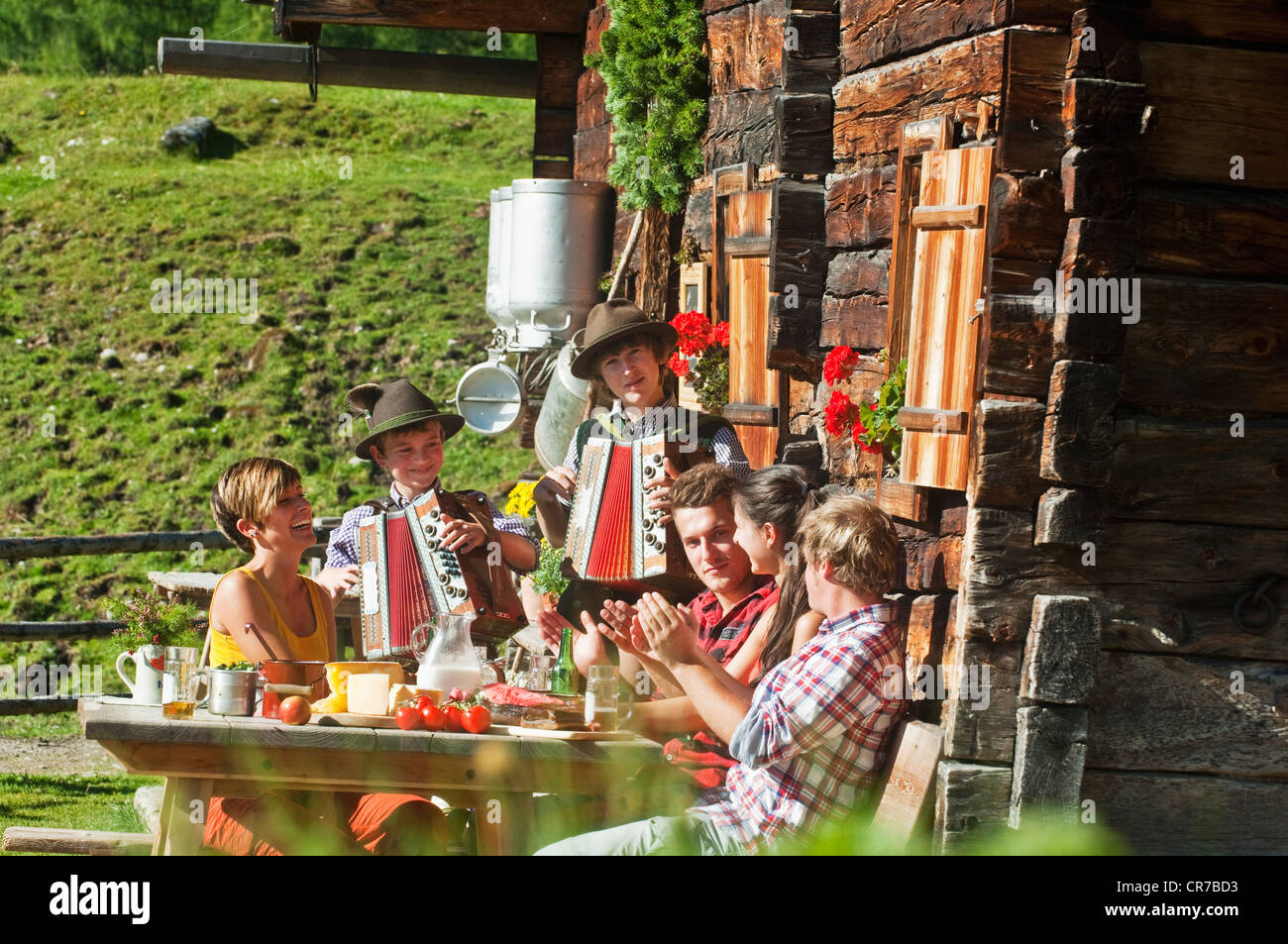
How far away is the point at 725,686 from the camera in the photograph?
13.7 ft

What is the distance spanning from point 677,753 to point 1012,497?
131 cm

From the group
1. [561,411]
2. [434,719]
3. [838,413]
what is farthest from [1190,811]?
[561,411]

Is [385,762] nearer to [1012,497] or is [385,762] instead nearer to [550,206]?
[1012,497]

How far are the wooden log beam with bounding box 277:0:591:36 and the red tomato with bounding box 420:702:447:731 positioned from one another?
256 inches

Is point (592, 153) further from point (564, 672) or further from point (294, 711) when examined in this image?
point (294, 711)

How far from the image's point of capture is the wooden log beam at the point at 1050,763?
4098 mm

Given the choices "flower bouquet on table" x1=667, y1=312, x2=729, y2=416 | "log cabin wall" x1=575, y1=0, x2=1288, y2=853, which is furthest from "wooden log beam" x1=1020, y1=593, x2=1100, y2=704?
"flower bouquet on table" x1=667, y1=312, x2=729, y2=416

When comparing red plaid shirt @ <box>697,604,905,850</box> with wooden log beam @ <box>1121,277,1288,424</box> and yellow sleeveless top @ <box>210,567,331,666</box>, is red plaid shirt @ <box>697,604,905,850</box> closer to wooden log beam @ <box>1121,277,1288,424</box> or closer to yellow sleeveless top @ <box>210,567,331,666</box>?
wooden log beam @ <box>1121,277,1288,424</box>

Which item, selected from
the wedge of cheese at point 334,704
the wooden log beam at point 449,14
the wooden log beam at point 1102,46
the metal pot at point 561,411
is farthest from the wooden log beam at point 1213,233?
the wooden log beam at point 449,14

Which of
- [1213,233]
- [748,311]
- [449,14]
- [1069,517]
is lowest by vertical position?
[1069,517]

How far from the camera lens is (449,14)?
963 centimetres

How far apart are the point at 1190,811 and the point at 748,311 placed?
10.1ft

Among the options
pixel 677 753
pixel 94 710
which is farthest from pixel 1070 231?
pixel 94 710

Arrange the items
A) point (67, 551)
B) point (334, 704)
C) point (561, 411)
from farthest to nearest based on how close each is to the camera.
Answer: point (67, 551), point (561, 411), point (334, 704)
